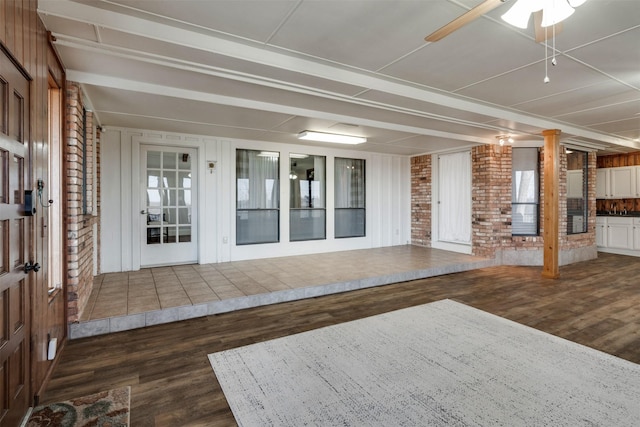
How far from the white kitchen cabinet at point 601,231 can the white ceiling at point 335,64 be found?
411 centimetres

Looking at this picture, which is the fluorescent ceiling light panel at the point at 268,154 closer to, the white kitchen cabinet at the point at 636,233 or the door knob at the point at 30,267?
the door knob at the point at 30,267

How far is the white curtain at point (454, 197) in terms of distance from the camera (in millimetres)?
6895

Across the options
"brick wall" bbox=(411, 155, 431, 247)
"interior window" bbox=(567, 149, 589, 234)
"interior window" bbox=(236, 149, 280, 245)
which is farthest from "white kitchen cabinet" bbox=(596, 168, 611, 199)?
"interior window" bbox=(236, 149, 280, 245)

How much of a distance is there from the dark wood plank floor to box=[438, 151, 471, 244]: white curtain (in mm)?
1525

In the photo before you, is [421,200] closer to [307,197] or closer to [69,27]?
[307,197]

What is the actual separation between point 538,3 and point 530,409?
92.8 inches

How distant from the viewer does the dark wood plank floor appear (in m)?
2.14

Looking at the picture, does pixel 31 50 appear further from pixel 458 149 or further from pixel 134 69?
pixel 458 149

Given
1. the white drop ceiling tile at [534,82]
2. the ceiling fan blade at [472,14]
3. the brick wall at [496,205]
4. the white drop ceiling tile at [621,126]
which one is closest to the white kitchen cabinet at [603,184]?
the brick wall at [496,205]

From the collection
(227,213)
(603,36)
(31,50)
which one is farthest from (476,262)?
(31,50)

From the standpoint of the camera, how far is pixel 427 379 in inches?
91.1

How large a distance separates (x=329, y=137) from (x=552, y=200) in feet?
12.3

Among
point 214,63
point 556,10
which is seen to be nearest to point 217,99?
point 214,63

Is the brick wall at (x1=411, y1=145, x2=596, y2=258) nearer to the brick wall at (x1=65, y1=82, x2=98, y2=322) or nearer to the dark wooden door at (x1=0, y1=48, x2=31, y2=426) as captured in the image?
the brick wall at (x1=65, y1=82, x2=98, y2=322)
